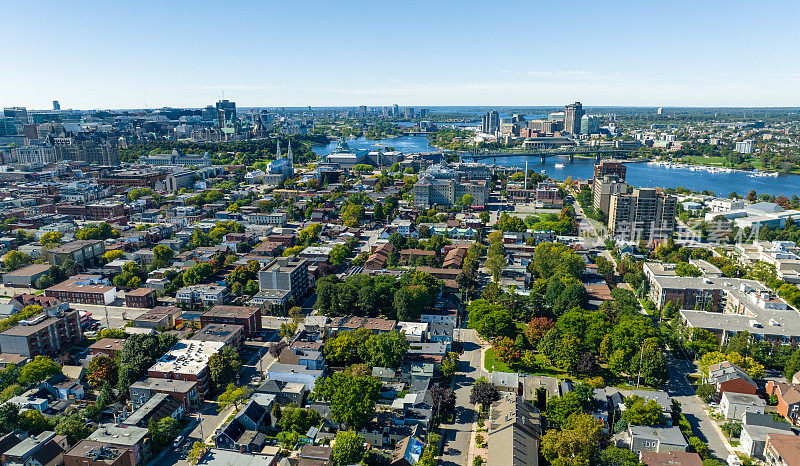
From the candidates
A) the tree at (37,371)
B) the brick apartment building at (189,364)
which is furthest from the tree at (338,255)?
the tree at (37,371)

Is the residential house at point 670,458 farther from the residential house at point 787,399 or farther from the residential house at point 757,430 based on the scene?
the residential house at point 787,399

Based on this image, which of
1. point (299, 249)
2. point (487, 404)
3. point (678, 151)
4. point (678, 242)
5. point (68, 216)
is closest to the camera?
point (487, 404)

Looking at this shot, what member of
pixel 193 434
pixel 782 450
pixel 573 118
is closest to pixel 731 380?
pixel 782 450

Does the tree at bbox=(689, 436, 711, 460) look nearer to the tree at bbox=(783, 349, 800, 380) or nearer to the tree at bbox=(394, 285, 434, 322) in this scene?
the tree at bbox=(783, 349, 800, 380)

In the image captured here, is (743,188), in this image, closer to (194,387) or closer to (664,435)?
(664,435)

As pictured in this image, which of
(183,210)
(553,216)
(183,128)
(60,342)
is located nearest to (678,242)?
(553,216)

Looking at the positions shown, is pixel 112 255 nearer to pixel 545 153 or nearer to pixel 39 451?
pixel 39 451

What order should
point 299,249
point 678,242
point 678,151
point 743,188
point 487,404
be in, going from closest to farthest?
point 487,404, point 299,249, point 678,242, point 743,188, point 678,151
